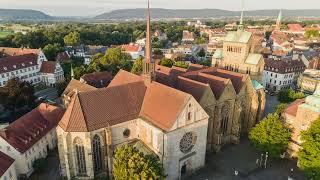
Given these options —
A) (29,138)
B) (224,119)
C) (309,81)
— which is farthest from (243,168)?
(309,81)

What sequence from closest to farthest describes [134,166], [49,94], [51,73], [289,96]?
1. [134,166]
2. [289,96]
3. [49,94]
4. [51,73]

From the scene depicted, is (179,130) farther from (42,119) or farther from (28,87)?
(28,87)

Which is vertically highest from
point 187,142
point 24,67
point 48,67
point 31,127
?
point 24,67

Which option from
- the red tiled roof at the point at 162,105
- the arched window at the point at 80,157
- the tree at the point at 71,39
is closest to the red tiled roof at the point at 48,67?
the tree at the point at 71,39

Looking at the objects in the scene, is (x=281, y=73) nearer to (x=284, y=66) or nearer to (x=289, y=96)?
(x=284, y=66)

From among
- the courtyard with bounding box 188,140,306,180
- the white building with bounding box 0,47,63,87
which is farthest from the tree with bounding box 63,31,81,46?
the courtyard with bounding box 188,140,306,180

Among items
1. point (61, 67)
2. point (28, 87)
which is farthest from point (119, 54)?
point (28, 87)

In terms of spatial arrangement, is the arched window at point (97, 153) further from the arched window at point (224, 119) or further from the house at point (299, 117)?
the house at point (299, 117)
